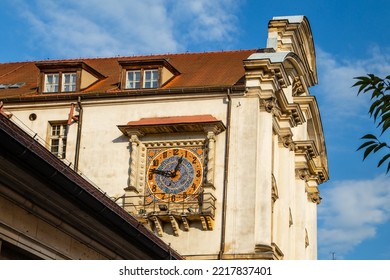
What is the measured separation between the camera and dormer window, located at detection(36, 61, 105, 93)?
55.0 m

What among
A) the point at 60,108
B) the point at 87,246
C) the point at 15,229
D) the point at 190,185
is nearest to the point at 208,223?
the point at 190,185

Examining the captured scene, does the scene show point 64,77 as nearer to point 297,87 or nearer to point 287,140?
point 287,140

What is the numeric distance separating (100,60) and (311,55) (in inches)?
499

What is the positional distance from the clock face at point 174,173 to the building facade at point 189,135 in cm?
5

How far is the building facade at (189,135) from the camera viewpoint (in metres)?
50.4

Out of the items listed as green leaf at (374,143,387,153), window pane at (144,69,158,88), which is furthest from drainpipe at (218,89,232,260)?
green leaf at (374,143,387,153)

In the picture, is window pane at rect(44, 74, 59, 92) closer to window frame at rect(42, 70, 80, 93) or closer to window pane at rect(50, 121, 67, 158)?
window frame at rect(42, 70, 80, 93)

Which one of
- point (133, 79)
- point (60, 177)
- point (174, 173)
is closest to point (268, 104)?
point (174, 173)

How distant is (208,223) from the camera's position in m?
50.1

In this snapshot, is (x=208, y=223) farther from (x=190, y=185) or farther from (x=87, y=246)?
(x=87, y=246)

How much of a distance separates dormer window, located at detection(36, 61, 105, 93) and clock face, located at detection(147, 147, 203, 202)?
5897mm

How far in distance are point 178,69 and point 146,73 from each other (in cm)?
240

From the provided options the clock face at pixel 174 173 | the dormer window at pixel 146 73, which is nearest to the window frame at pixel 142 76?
the dormer window at pixel 146 73

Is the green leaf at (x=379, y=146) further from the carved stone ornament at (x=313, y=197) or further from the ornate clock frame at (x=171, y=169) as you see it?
the carved stone ornament at (x=313, y=197)
